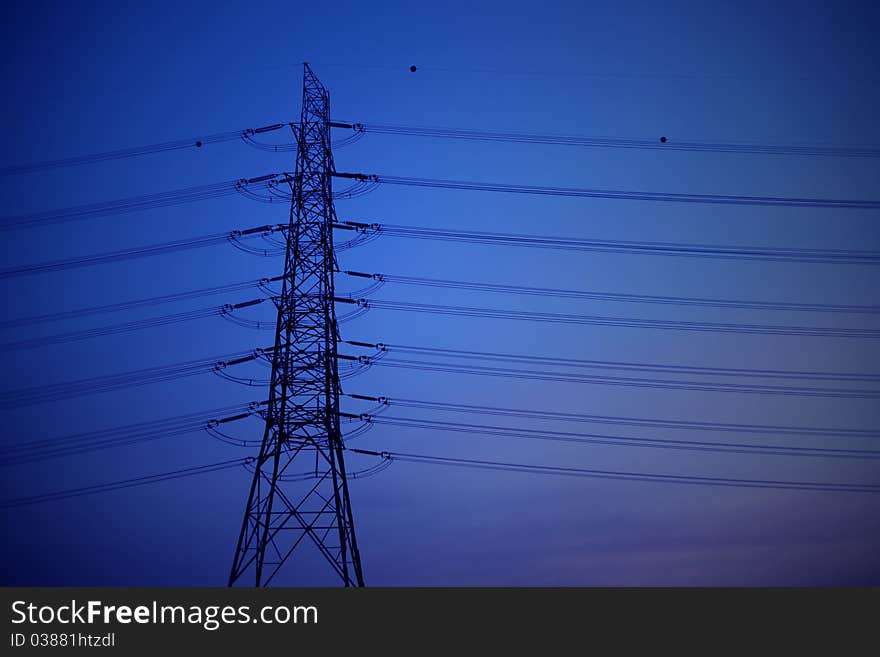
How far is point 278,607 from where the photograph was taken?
47.9ft

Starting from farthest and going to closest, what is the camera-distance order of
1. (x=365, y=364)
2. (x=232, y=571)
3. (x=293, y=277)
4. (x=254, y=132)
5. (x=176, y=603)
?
(x=254, y=132) < (x=365, y=364) < (x=293, y=277) < (x=232, y=571) < (x=176, y=603)

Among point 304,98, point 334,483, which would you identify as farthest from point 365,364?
point 304,98

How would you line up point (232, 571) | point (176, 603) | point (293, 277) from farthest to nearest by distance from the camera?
1. point (293, 277)
2. point (232, 571)
3. point (176, 603)

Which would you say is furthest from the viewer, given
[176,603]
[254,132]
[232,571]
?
[254,132]

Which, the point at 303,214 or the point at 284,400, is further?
the point at 303,214

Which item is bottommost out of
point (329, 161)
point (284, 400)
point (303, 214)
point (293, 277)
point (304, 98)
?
point (284, 400)

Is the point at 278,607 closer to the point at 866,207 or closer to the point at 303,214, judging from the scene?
the point at 303,214

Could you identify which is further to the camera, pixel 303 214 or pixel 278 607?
pixel 303 214

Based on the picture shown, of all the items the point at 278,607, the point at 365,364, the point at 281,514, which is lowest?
the point at 278,607

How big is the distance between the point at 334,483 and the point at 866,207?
919 inches

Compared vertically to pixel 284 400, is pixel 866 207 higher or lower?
higher

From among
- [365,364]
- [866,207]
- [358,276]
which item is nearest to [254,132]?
[358,276]

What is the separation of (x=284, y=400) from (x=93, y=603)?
854 centimetres

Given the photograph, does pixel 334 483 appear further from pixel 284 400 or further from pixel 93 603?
pixel 93 603
